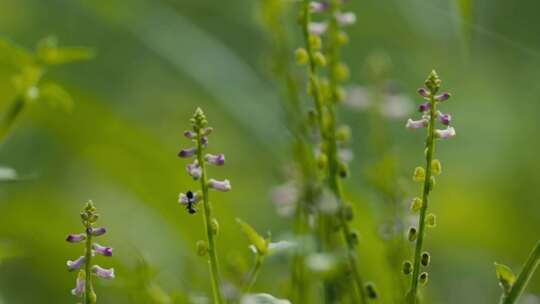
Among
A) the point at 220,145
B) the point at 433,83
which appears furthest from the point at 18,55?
the point at 220,145

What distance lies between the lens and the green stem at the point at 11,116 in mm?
764

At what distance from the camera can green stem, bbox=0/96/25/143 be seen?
0.76 m

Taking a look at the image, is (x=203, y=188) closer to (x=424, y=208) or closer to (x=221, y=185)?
(x=221, y=185)

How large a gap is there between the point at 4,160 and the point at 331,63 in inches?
70.2

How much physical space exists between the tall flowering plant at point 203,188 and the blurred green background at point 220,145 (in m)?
0.11

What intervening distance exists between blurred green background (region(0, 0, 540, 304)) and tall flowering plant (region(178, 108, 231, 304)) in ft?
0.37

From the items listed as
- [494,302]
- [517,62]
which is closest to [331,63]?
[494,302]

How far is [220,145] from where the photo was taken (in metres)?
3.03

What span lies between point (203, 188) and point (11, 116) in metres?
0.23

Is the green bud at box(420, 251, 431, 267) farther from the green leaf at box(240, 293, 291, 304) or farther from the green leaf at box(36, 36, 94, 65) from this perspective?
the green leaf at box(36, 36, 94, 65)

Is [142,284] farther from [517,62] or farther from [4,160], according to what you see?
[517,62]

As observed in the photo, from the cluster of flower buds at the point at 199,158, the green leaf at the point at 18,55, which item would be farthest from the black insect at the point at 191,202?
the green leaf at the point at 18,55

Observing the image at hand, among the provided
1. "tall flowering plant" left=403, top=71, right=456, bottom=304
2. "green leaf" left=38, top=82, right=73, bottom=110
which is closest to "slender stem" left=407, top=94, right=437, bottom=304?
"tall flowering plant" left=403, top=71, right=456, bottom=304

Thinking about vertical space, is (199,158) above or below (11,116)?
below
